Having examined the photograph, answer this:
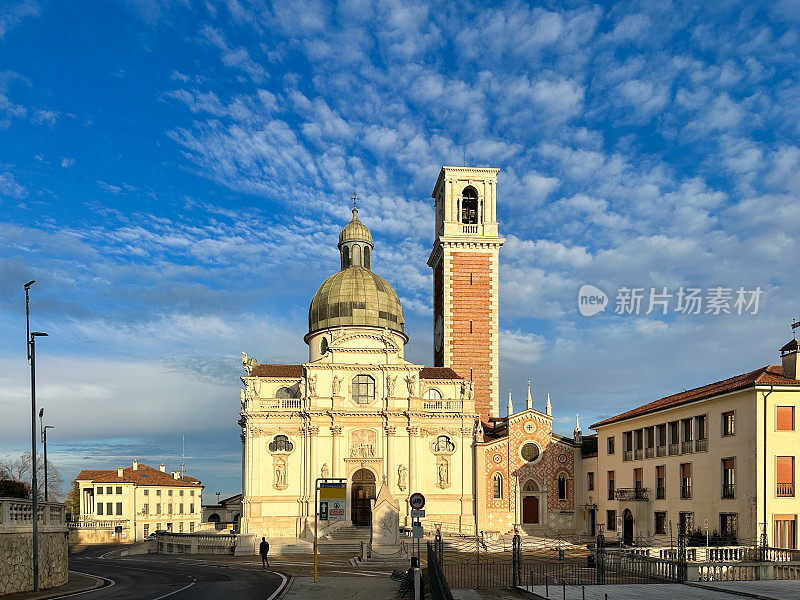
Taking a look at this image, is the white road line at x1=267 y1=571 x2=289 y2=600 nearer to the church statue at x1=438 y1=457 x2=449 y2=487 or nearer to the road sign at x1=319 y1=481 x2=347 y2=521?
the road sign at x1=319 y1=481 x2=347 y2=521

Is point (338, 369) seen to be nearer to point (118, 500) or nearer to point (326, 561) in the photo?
point (326, 561)

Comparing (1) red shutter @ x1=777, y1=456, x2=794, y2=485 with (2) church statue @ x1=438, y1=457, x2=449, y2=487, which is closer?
(1) red shutter @ x1=777, y1=456, x2=794, y2=485

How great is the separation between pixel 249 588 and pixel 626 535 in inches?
1305

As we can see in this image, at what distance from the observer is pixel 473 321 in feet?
248

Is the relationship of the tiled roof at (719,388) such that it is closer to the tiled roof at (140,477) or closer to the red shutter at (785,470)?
the red shutter at (785,470)

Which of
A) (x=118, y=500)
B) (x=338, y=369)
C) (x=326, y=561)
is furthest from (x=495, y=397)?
(x=118, y=500)

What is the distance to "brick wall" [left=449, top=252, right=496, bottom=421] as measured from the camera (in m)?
74.4

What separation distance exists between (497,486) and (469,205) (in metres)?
Result: 27.9

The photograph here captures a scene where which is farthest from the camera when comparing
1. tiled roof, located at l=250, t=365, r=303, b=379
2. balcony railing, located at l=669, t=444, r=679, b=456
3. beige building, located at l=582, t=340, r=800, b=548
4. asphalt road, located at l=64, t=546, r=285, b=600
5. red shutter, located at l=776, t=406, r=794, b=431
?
tiled roof, located at l=250, t=365, r=303, b=379

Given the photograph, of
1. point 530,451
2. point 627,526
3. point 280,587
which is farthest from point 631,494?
point 280,587

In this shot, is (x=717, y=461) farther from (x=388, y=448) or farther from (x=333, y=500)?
(x=388, y=448)

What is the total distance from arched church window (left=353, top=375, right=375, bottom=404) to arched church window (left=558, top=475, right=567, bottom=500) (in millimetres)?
16554

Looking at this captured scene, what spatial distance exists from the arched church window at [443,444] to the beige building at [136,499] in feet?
152

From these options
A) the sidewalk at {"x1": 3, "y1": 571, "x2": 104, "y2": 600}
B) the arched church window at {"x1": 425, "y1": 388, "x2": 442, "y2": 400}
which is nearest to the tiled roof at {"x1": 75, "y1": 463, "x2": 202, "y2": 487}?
the arched church window at {"x1": 425, "y1": 388, "x2": 442, "y2": 400}
